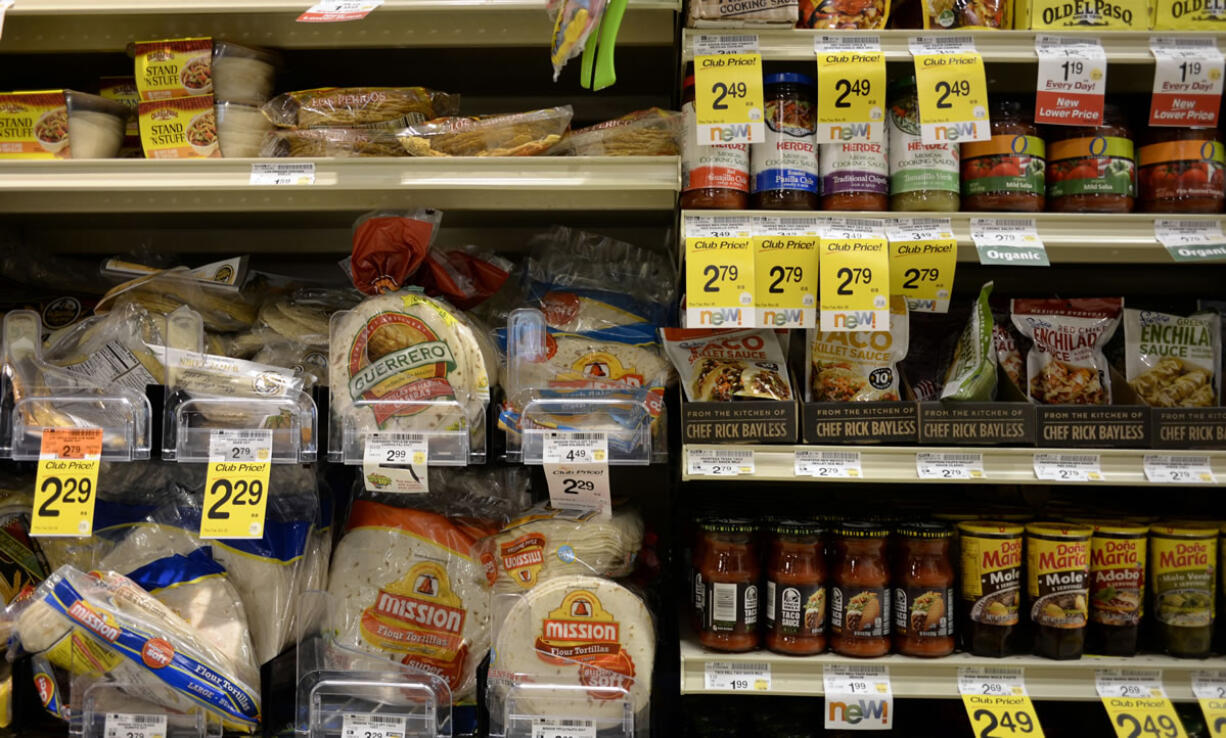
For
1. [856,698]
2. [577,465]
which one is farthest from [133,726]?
[856,698]

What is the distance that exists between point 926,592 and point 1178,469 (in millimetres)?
504

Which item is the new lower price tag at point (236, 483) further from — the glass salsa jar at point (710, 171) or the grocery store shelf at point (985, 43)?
the grocery store shelf at point (985, 43)

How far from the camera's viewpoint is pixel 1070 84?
1.58 metres

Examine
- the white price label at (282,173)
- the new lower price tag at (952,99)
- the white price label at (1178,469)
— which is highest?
the new lower price tag at (952,99)

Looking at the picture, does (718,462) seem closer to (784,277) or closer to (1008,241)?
(784,277)

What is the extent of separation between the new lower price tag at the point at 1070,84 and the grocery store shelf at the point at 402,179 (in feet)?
2.26

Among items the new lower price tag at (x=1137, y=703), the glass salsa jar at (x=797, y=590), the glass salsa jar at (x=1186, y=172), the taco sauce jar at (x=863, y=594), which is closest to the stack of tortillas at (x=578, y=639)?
the glass salsa jar at (x=797, y=590)

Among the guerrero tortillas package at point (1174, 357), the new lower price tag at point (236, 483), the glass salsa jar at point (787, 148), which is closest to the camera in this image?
the new lower price tag at point (236, 483)

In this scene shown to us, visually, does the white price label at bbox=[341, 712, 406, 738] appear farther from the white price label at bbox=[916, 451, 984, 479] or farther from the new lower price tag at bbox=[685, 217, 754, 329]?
the white price label at bbox=[916, 451, 984, 479]

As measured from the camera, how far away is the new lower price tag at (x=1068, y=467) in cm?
155

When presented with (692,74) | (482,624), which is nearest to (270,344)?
(482,624)

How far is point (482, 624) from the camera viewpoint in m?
1.66

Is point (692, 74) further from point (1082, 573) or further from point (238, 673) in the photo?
point (238, 673)

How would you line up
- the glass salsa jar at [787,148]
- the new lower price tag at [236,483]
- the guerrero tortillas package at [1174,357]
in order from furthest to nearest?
the guerrero tortillas package at [1174,357] < the glass salsa jar at [787,148] < the new lower price tag at [236,483]
